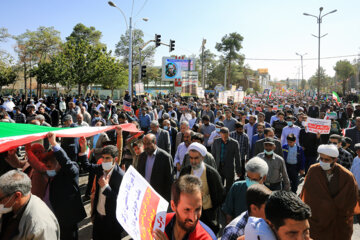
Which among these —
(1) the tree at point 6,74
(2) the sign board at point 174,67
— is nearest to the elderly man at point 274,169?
(1) the tree at point 6,74

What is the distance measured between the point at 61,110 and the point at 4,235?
52.4ft

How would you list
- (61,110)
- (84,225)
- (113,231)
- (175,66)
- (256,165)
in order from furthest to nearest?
(175,66) → (61,110) → (84,225) → (113,231) → (256,165)

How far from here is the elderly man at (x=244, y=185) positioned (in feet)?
10.1

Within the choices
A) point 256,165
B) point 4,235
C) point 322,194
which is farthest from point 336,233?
point 4,235

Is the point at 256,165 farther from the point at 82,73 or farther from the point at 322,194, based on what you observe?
the point at 82,73

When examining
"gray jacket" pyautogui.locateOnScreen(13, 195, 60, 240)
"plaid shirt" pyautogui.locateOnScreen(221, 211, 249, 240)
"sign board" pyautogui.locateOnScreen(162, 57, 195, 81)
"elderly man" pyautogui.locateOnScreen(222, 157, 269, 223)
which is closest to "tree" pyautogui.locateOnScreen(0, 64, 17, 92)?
"sign board" pyautogui.locateOnScreen(162, 57, 195, 81)

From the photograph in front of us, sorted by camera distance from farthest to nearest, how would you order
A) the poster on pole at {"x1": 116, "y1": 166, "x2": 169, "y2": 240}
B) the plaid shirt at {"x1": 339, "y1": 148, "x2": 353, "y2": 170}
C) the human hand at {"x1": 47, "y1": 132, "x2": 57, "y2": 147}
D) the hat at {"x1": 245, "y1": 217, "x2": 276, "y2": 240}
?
the plaid shirt at {"x1": 339, "y1": 148, "x2": 353, "y2": 170} < the human hand at {"x1": 47, "y1": 132, "x2": 57, "y2": 147} < the hat at {"x1": 245, "y1": 217, "x2": 276, "y2": 240} < the poster on pole at {"x1": 116, "y1": 166, "x2": 169, "y2": 240}

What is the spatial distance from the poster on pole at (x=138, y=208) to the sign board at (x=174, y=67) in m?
50.5

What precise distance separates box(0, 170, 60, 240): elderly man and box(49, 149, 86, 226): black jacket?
3.14 feet

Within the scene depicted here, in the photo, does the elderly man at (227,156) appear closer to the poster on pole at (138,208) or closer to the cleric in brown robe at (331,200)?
the cleric in brown robe at (331,200)

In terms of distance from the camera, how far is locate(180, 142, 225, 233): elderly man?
12.2 feet

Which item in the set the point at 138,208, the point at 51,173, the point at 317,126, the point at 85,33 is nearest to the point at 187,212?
the point at 138,208

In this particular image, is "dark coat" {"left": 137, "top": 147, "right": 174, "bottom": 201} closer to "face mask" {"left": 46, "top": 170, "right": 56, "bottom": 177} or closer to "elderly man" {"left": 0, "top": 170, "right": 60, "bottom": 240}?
"face mask" {"left": 46, "top": 170, "right": 56, "bottom": 177}

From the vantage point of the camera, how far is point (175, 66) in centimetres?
5262
